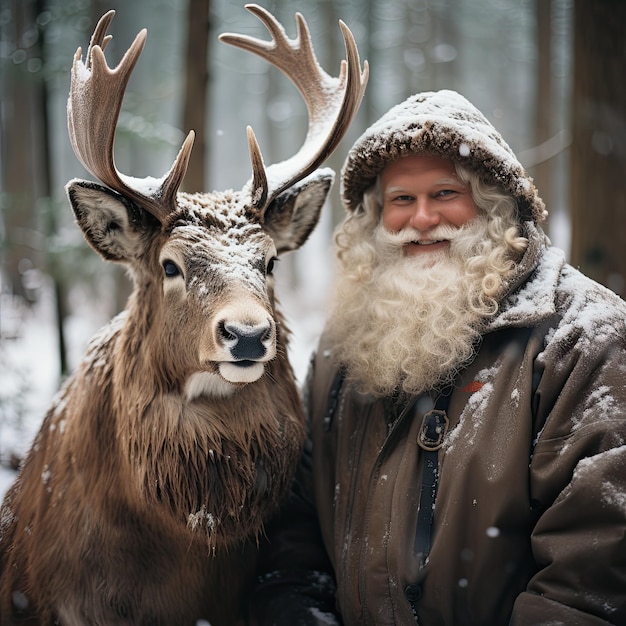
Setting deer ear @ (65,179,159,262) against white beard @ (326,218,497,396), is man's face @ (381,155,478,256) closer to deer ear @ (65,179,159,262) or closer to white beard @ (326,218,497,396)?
white beard @ (326,218,497,396)

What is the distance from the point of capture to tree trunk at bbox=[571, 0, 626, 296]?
19.2 feet

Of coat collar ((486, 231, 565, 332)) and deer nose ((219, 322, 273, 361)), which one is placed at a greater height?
coat collar ((486, 231, 565, 332))

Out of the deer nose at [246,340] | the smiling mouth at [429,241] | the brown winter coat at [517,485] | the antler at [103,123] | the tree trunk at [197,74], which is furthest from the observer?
the tree trunk at [197,74]

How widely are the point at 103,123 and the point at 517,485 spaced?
2398mm

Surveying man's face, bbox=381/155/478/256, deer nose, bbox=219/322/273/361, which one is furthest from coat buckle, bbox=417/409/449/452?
man's face, bbox=381/155/478/256

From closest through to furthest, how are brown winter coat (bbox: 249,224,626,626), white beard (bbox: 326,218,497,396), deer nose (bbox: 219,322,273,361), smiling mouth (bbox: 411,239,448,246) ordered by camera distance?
brown winter coat (bbox: 249,224,626,626) → deer nose (bbox: 219,322,273,361) → white beard (bbox: 326,218,497,396) → smiling mouth (bbox: 411,239,448,246)

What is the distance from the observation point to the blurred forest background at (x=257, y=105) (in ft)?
19.7

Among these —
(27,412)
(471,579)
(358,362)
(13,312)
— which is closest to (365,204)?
(358,362)

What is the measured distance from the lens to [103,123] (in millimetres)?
2830

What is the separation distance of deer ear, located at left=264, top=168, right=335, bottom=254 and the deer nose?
0.88 meters

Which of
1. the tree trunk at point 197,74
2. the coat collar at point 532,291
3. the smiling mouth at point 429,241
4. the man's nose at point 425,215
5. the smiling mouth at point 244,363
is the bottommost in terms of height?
the smiling mouth at point 244,363

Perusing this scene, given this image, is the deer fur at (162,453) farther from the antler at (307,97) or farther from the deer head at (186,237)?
the antler at (307,97)

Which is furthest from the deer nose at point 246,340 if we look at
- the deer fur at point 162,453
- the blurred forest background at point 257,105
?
the blurred forest background at point 257,105

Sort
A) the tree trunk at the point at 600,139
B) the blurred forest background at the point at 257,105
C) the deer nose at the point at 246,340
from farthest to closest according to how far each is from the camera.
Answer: the blurred forest background at the point at 257,105 < the tree trunk at the point at 600,139 < the deer nose at the point at 246,340
